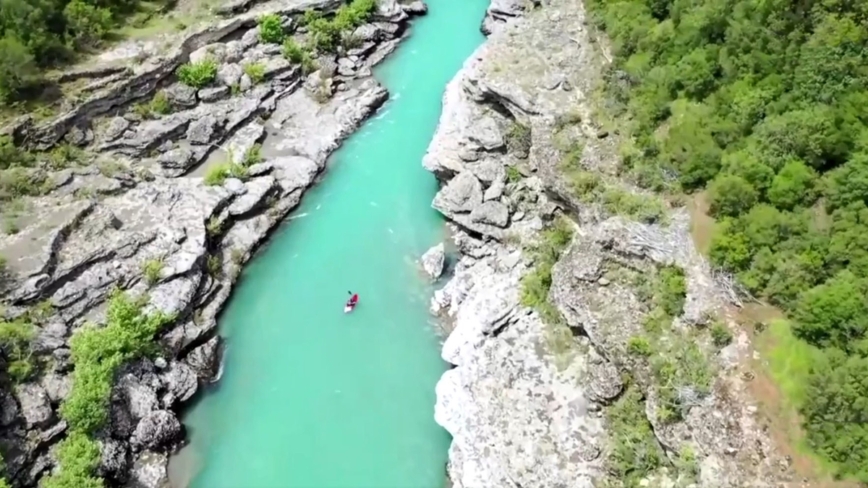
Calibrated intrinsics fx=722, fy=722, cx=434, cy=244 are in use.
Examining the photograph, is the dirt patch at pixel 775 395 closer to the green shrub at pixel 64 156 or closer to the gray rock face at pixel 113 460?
the gray rock face at pixel 113 460

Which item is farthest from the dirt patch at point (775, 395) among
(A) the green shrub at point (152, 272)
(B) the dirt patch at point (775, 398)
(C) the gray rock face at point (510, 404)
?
(A) the green shrub at point (152, 272)

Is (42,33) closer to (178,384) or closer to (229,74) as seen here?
(229,74)

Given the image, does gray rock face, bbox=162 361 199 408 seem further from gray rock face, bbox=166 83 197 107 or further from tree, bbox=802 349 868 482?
tree, bbox=802 349 868 482

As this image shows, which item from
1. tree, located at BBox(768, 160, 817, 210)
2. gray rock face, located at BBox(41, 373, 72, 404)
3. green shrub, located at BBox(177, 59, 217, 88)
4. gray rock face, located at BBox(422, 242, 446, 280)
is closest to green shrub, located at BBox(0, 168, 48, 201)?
green shrub, located at BBox(177, 59, 217, 88)

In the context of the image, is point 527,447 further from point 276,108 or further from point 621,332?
point 276,108

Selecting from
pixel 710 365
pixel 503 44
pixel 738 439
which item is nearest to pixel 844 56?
pixel 710 365

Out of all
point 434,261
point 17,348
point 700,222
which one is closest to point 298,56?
point 434,261
